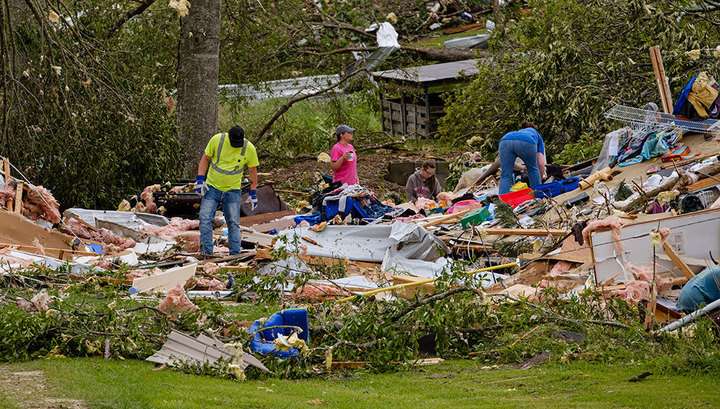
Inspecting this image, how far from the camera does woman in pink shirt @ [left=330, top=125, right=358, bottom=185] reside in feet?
41.0

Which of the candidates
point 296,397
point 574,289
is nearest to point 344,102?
point 574,289

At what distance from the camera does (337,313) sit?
22.4 ft

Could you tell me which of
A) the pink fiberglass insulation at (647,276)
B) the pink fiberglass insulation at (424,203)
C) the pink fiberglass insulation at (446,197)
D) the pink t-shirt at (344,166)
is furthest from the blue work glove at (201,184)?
the pink fiberglass insulation at (647,276)

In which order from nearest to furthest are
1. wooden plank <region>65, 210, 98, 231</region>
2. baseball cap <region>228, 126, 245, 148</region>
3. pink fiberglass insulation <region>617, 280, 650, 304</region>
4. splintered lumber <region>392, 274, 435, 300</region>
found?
pink fiberglass insulation <region>617, 280, 650, 304</region> → splintered lumber <region>392, 274, 435, 300</region> → baseball cap <region>228, 126, 245, 148</region> → wooden plank <region>65, 210, 98, 231</region>

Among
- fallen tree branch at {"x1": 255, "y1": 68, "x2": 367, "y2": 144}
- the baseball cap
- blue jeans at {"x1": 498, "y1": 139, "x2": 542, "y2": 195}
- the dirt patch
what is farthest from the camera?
fallen tree branch at {"x1": 255, "y1": 68, "x2": 367, "y2": 144}

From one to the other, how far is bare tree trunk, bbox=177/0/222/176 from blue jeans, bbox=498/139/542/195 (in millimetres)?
6527

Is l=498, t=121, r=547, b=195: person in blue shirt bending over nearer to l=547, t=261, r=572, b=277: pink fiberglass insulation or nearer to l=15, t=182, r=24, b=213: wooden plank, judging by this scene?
l=547, t=261, r=572, b=277: pink fiberglass insulation

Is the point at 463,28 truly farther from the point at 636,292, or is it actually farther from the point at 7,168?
the point at 636,292

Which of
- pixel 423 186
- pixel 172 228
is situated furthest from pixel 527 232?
pixel 172 228

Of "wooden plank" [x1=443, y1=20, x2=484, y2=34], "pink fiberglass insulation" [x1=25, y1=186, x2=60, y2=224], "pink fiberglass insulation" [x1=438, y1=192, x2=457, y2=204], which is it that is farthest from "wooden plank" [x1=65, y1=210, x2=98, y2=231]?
"wooden plank" [x1=443, y1=20, x2=484, y2=34]

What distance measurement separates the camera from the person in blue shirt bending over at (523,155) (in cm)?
1222

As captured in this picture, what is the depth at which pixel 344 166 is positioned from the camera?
1266 cm

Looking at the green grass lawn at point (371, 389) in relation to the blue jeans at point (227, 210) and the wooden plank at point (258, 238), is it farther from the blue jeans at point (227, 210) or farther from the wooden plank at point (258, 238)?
the wooden plank at point (258, 238)

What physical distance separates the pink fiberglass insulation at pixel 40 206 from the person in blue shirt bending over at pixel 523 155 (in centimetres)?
552
